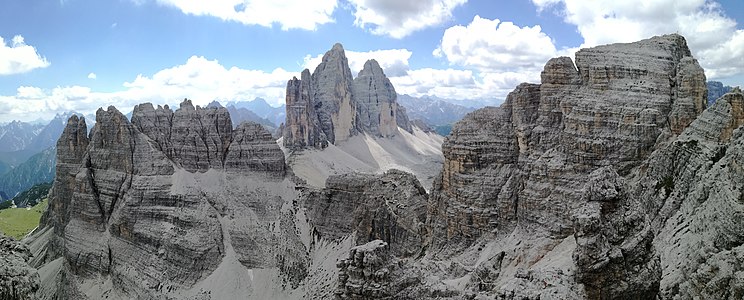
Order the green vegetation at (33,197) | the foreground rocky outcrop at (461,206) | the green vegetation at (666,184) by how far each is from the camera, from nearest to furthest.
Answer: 1. the foreground rocky outcrop at (461,206)
2. the green vegetation at (666,184)
3. the green vegetation at (33,197)

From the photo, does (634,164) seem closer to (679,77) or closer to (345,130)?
(679,77)

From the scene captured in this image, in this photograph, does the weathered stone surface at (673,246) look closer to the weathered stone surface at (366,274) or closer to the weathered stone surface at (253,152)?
the weathered stone surface at (366,274)

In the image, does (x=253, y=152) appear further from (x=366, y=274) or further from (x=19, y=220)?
(x=19, y=220)

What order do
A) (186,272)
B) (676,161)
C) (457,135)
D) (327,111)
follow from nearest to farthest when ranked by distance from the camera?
(676,161)
(457,135)
(186,272)
(327,111)

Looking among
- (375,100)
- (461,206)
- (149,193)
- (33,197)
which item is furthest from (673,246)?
(33,197)

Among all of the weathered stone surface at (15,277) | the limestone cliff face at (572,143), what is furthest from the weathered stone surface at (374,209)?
the weathered stone surface at (15,277)

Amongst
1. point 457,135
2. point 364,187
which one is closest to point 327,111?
point 364,187
